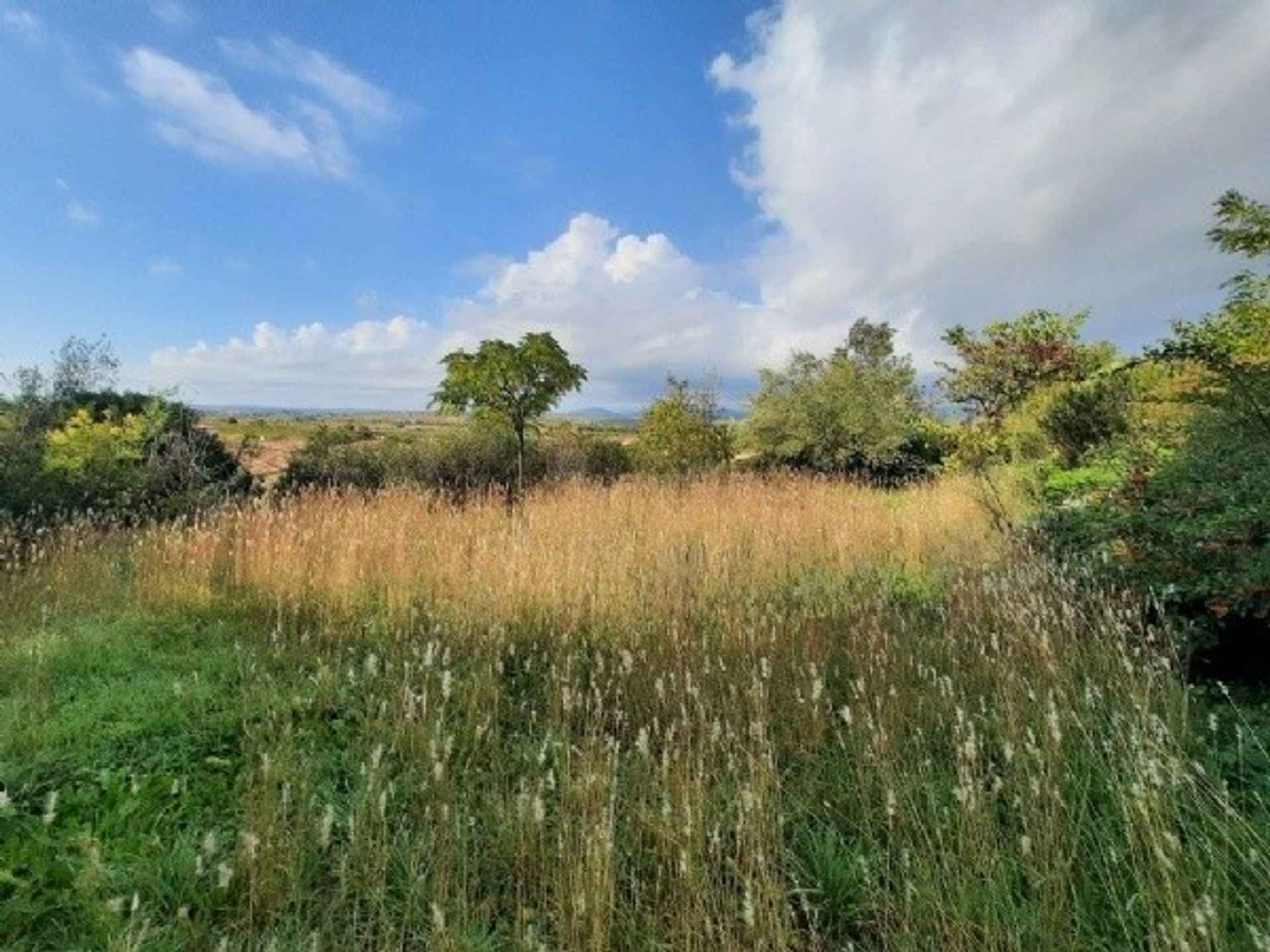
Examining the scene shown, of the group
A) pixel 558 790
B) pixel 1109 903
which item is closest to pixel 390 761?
pixel 558 790

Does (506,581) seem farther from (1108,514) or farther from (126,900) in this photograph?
(1108,514)

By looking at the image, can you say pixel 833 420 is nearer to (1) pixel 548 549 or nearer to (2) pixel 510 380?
(2) pixel 510 380

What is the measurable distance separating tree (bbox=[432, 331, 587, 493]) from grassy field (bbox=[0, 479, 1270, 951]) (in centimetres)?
567

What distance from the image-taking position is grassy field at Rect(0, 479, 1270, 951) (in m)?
1.98

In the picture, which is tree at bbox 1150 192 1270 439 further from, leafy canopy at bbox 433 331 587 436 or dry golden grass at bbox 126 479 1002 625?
leafy canopy at bbox 433 331 587 436

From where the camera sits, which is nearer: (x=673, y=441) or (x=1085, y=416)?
(x=1085, y=416)

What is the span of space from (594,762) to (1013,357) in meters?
14.8

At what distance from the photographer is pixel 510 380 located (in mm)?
10938

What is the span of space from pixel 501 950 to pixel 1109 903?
174cm

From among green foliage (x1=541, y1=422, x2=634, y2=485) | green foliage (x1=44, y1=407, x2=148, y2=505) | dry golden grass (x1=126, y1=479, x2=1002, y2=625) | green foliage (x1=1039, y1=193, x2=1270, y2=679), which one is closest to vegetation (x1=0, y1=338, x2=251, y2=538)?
green foliage (x1=44, y1=407, x2=148, y2=505)

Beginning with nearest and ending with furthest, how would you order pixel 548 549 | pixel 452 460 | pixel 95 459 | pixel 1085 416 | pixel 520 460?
pixel 548 549, pixel 95 459, pixel 520 460, pixel 1085 416, pixel 452 460

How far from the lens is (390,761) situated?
2891 mm

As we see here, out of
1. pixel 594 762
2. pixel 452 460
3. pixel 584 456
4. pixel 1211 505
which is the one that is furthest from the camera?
pixel 584 456

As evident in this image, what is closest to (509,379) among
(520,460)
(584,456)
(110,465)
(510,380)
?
A: (510,380)
